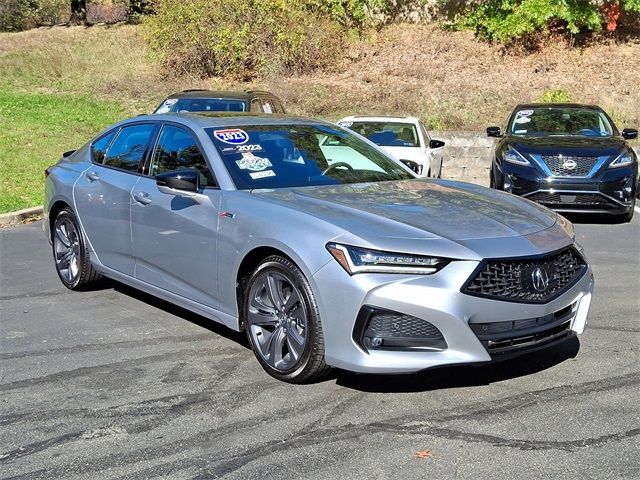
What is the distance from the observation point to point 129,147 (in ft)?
22.2

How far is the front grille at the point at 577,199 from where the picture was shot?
11.3m

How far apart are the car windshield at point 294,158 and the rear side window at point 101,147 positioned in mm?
1482

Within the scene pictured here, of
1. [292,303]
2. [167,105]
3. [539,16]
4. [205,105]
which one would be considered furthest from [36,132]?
[292,303]

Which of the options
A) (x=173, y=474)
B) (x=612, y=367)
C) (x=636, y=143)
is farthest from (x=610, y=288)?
(x=636, y=143)

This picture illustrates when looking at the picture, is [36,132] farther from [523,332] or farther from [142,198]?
[523,332]

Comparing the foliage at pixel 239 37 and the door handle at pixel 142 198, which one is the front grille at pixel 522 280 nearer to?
the door handle at pixel 142 198

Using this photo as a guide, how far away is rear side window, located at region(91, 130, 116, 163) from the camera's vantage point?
7113 millimetres

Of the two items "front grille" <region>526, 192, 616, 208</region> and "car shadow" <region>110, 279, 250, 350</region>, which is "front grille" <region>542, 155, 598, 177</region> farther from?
"car shadow" <region>110, 279, 250, 350</region>

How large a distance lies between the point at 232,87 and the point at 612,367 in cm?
2031

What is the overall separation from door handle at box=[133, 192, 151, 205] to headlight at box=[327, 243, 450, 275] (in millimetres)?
2083

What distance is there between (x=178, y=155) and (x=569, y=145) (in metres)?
7.23

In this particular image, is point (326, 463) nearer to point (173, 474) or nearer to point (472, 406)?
point (173, 474)

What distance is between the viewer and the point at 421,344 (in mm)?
4539

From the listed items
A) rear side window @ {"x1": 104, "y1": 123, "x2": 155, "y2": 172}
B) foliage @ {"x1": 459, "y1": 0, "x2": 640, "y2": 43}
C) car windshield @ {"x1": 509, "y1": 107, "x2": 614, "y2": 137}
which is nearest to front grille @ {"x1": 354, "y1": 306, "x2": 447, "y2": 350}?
rear side window @ {"x1": 104, "y1": 123, "x2": 155, "y2": 172}
